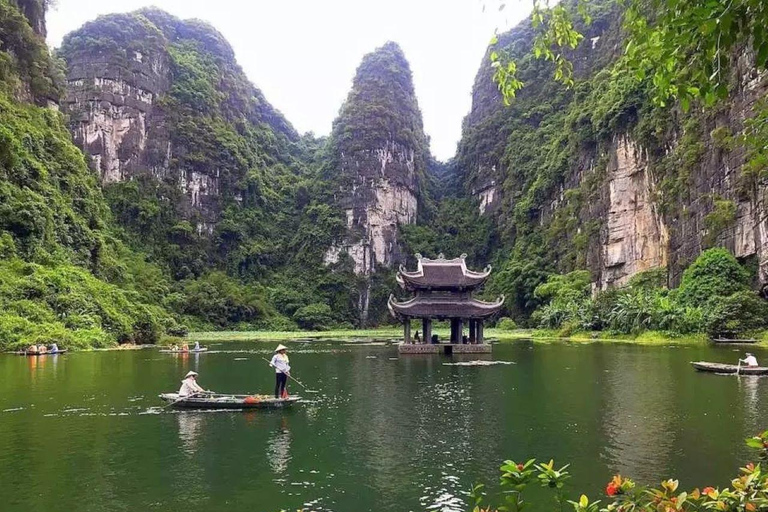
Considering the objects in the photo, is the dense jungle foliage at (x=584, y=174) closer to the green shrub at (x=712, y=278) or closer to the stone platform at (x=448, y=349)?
the green shrub at (x=712, y=278)

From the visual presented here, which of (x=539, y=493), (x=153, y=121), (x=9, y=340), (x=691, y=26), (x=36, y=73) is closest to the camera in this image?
(x=691, y=26)

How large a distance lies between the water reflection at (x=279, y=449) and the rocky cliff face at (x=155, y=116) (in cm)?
9033

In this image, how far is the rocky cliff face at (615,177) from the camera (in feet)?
146

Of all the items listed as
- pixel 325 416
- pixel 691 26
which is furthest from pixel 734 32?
pixel 325 416

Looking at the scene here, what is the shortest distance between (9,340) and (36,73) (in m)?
36.1

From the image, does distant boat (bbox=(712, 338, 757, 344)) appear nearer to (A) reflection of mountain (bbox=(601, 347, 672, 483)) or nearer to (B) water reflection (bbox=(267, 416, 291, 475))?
(A) reflection of mountain (bbox=(601, 347, 672, 483))

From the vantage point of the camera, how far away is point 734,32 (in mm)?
3404

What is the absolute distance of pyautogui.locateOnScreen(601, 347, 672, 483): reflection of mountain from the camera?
10.2 m

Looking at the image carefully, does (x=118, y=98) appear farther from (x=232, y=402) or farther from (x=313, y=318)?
(x=232, y=402)

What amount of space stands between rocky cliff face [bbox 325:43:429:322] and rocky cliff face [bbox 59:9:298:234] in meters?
18.2

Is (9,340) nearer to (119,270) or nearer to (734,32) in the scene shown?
(119,270)

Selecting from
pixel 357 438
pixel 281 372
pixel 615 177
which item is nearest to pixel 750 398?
pixel 357 438

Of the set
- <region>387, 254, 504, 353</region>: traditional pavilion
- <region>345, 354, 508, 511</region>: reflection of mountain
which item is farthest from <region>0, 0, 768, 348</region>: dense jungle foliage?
<region>387, 254, 504, 353</region>: traditional pavilion

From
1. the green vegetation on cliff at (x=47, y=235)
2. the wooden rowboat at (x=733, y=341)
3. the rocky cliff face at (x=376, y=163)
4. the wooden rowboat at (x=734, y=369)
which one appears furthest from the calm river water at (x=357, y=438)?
the rocky cliff face at (x=376, y=163)
